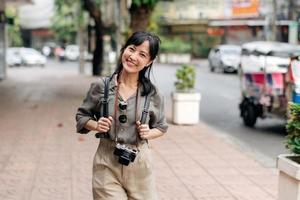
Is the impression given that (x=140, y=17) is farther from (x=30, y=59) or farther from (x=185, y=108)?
(x=30, y=59)

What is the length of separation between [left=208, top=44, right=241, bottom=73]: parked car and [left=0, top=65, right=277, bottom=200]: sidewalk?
17.0 metres

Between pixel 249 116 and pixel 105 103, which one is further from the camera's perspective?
pixel 249 116

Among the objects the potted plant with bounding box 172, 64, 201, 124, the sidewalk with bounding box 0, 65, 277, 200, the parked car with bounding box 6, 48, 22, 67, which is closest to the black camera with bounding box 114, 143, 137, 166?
the sidewalk with bounding box 0, 65, 277, 200

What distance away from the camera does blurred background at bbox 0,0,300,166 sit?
14.2m

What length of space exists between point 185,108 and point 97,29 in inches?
589

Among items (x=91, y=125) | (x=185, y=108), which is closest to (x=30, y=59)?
(x=185, y=108)

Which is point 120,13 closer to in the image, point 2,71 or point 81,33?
point 2,71

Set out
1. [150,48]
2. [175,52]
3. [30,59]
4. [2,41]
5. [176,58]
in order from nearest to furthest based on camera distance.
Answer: [150,48] < [2,41] < [30,59] < [176,58] < [175,52]

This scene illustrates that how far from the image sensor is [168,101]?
17.9 metres

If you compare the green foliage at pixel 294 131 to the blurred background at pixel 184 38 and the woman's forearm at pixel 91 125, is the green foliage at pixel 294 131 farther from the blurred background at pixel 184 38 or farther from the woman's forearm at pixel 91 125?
the blurred background at pixel 184 38

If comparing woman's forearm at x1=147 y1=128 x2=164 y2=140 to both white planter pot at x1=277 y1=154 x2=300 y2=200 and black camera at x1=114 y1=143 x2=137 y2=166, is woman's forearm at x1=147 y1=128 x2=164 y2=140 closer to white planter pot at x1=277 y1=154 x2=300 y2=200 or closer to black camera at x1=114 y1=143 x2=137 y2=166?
black camera at x1=114 y1=143 x2=137 y2=166

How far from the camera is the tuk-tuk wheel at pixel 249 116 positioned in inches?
500

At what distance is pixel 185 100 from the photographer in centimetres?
1239

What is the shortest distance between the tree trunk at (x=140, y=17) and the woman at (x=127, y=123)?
1166cm
